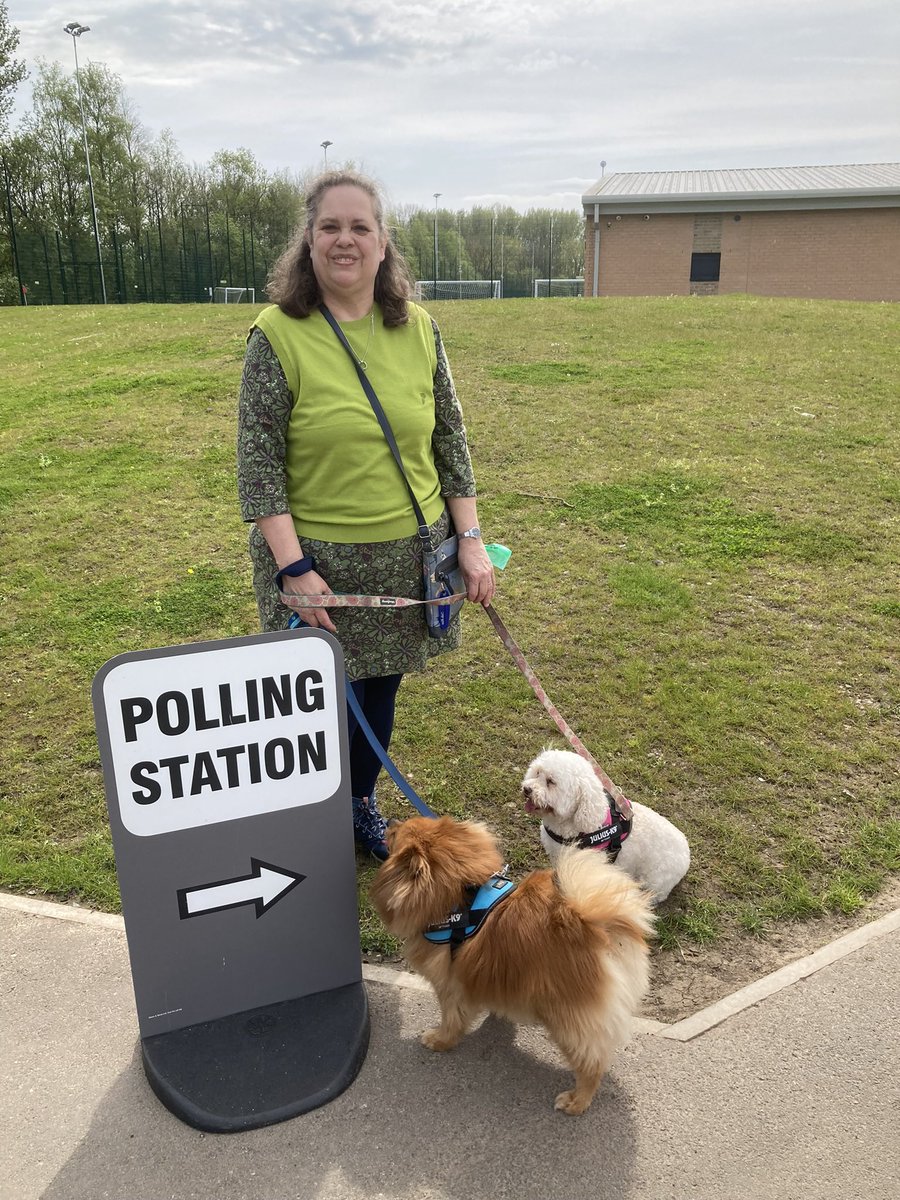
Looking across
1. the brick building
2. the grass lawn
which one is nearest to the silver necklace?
the grass lawn

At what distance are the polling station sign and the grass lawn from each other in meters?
0.58

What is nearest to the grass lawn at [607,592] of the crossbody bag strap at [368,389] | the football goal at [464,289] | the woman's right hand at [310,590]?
the woman's right hand at [310,590]

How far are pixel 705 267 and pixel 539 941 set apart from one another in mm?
30101

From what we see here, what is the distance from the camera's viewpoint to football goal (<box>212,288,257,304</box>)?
33.3m

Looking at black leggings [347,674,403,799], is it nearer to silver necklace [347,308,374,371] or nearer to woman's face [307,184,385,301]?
silver necklace [347,308,374,371]

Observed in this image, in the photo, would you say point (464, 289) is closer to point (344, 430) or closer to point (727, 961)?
point (344, 430)

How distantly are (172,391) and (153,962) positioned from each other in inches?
350

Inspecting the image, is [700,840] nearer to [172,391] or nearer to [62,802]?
[62,802]

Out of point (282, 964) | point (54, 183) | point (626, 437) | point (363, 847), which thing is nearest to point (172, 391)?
point (626, 437)

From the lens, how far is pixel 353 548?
2.62 m

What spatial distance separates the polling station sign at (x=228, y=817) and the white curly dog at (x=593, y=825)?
2.58ft

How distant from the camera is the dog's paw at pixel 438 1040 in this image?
240 centimetres

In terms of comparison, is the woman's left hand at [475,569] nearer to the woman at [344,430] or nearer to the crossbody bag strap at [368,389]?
the woman at [344,430]

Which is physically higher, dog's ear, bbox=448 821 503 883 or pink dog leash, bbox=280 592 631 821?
pink dog leash, bbox=280 592 631 821
